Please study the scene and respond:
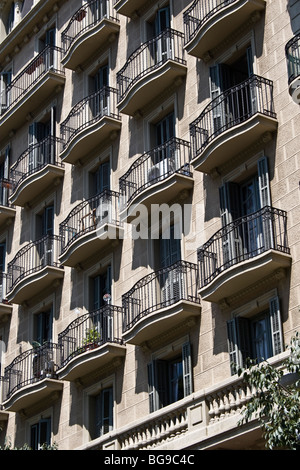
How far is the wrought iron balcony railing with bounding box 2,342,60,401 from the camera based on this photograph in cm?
2834

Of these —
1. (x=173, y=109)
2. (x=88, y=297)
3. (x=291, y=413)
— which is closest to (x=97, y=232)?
(x=88, y=297)

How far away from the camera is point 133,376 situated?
25.3 meters

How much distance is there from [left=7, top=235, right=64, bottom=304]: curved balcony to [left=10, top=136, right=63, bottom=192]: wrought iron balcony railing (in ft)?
7.81

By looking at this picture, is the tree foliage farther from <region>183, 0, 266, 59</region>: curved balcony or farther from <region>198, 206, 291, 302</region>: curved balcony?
<region>183, 0, 266, 59</region>: curved balcony

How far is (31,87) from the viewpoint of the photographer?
33.9 metres

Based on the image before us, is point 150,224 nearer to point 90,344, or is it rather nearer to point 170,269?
point 170,269

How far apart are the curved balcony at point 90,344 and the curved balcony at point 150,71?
5.64 meters

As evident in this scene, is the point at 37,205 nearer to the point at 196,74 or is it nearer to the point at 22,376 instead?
the point at 22,376

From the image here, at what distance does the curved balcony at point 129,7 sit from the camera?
29406 mm

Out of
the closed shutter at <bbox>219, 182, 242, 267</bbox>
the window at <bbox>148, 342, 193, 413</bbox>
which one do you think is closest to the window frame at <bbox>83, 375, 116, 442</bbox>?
the window at <bbox>148, 342, 193, 413</bbox>

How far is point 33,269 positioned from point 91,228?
3.36 metres

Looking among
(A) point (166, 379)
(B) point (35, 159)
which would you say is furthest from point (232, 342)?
(B) point (35, 159)

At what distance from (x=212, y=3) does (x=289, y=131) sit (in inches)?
202
